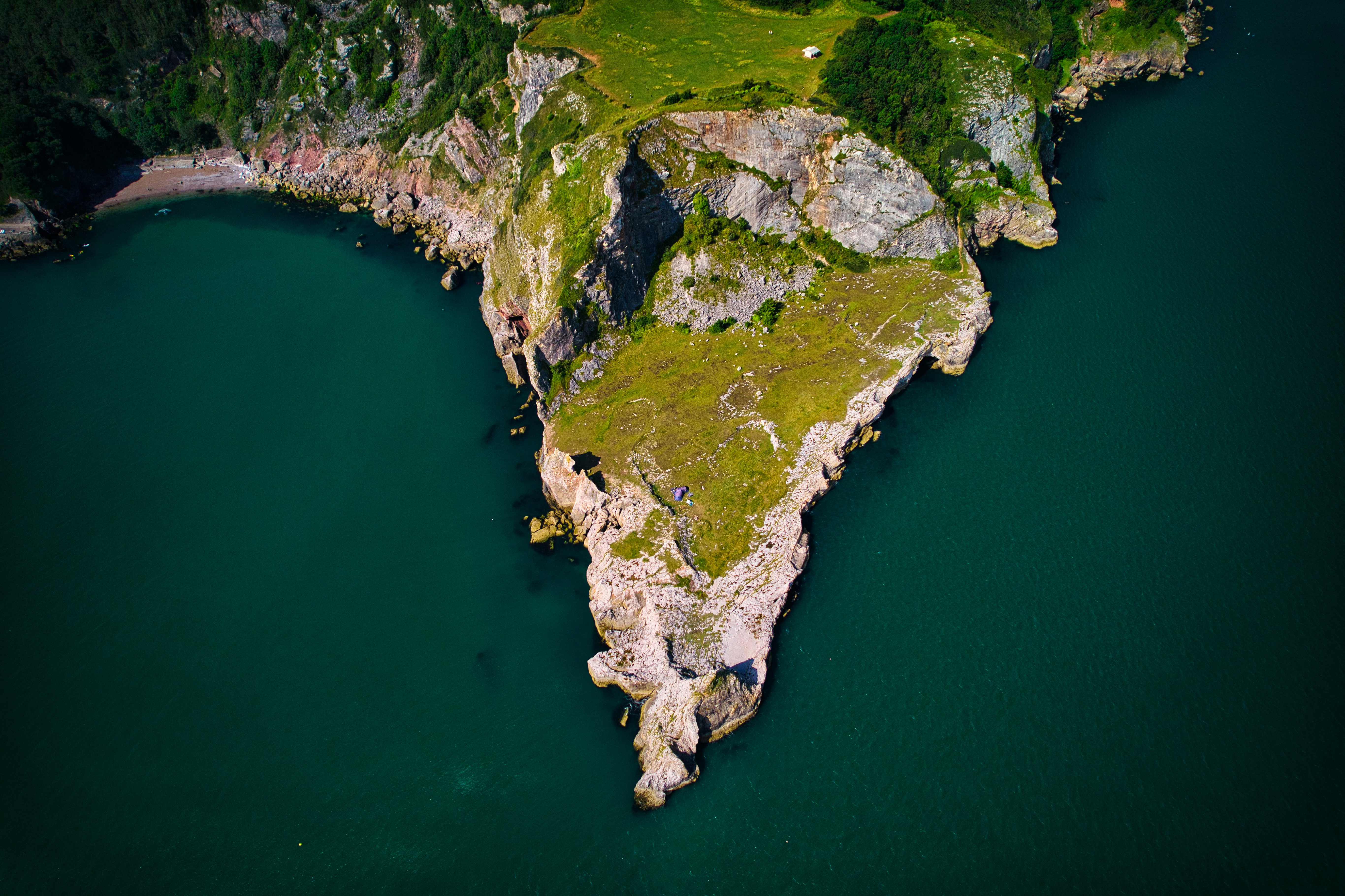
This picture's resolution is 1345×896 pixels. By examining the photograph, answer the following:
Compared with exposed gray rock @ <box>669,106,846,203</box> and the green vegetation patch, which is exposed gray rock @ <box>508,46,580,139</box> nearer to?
exposed gray rock @ <box>669,106,846,203</box>

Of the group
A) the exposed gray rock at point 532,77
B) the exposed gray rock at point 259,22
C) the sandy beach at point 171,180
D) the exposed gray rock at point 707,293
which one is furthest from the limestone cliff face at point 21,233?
the exposed gray rock at point 707,293

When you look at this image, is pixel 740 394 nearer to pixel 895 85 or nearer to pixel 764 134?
pixel 764 134

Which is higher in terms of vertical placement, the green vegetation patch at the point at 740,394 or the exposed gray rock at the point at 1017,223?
the exposed gray rock at the point at 1017,223

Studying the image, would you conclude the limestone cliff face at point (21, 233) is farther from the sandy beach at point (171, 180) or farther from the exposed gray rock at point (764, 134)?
the exposed gray rock at point (764, 134)

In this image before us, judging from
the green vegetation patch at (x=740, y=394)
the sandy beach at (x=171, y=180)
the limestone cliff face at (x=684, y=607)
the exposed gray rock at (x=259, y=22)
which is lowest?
the limestone cliff face at (x=684, y=607)

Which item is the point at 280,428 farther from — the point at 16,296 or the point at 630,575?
the point at 16,296

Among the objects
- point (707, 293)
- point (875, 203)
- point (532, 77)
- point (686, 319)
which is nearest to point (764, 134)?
point (875, 203)
